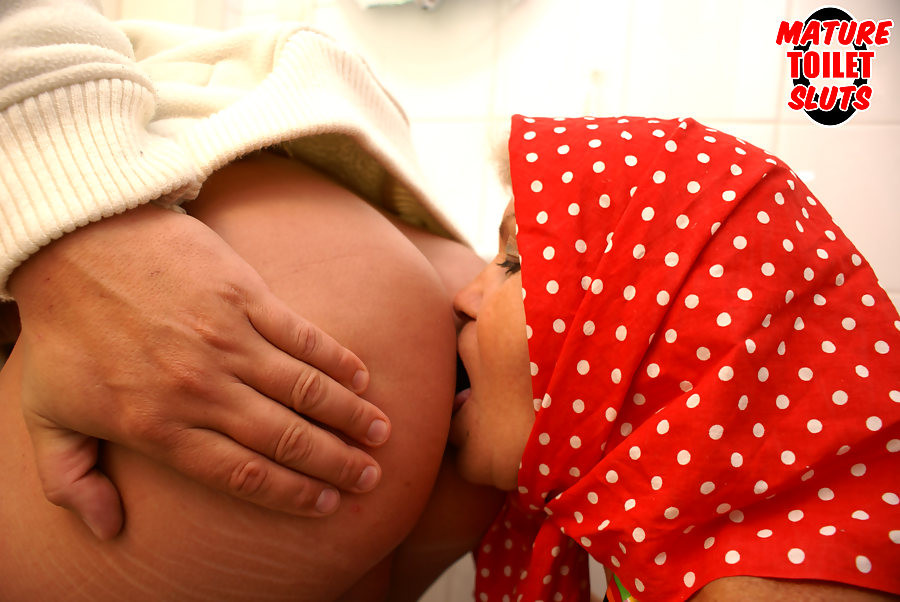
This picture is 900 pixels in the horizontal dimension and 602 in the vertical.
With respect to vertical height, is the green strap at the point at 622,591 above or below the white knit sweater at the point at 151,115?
below

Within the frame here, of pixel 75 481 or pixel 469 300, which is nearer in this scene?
pixel 75 481

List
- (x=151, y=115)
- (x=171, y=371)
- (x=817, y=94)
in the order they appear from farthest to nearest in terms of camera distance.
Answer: (x=817, y=94) < (x=151, y=115) < (x=171, y=371)

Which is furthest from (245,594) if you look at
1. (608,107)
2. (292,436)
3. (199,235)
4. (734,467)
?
(608,107)

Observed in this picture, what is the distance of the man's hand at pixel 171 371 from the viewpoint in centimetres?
46

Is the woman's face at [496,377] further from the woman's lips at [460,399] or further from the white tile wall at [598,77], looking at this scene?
the white tile wall at [598,77]

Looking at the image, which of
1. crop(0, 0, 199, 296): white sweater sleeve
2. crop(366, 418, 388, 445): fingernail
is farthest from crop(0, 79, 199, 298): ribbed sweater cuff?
crop(366, 418, 388, 445): fingernail

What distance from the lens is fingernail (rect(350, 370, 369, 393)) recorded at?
1.74 ft

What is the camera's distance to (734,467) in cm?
48

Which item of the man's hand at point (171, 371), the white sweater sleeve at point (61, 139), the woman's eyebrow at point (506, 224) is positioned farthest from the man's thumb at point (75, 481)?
the woman's eyebrow at point (506, 224)

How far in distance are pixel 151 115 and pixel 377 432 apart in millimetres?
376

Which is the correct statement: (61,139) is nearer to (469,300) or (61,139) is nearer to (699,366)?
(469,300)

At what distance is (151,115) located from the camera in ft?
1.93

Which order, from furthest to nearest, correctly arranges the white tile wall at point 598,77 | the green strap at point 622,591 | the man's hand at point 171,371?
the white tile wall at point 598,77 → the green strap at point 622,591 → the man's hand at point 171,371

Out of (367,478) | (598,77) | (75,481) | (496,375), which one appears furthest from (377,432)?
(598,77)
